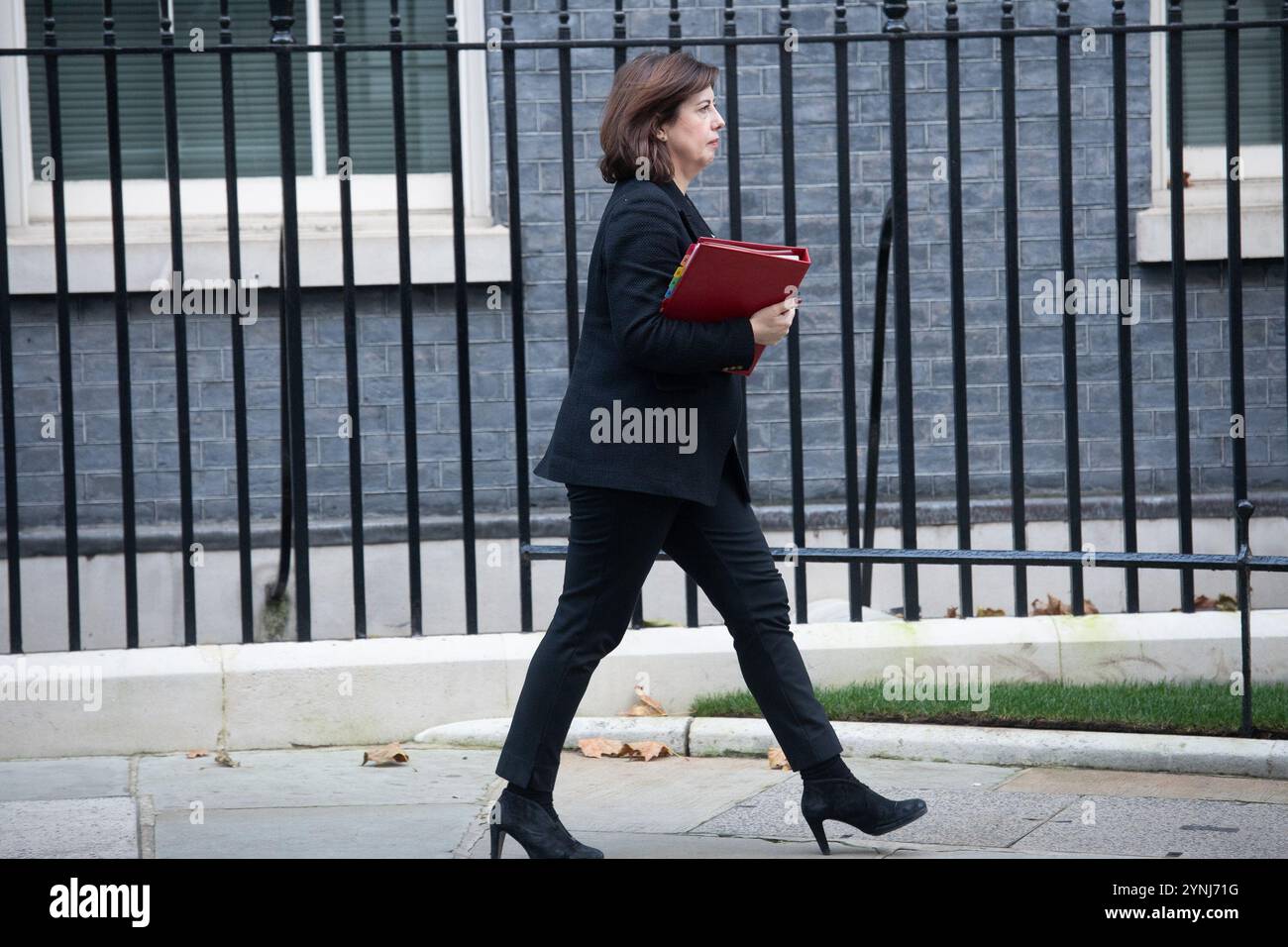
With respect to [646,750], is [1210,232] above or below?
above

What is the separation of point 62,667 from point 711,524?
2.50 m

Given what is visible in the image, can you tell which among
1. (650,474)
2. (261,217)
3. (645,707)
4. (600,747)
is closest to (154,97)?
(261,217)

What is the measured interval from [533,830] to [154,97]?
16.1 ft

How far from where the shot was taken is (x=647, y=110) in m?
3.93

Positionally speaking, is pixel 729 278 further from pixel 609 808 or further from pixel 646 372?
pixel 609 808

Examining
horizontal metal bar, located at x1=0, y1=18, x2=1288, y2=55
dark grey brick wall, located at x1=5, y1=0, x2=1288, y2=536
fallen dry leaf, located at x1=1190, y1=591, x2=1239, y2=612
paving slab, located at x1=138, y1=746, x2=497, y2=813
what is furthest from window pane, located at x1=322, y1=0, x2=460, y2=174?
fallen dry leaf, located at x1=1190, y1=591, x2=1239, y2=612

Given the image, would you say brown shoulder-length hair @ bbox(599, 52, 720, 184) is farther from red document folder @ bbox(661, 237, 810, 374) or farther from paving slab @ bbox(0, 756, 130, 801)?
paving slab @ bbox(0, 756, 130, 801)

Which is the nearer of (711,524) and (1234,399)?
(711,524)

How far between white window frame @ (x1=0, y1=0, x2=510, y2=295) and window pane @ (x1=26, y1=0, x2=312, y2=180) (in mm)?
61

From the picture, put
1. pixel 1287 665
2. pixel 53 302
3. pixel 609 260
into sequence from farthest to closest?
pixel 53 302 < pixel 1287 665 < pixel 609 260

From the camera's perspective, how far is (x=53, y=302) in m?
7.23

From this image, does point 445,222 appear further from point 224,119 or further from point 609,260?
point 609,260

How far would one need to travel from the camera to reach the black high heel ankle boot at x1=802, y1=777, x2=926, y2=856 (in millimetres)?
3982

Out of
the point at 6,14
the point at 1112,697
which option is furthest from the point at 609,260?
the point at 6,14
